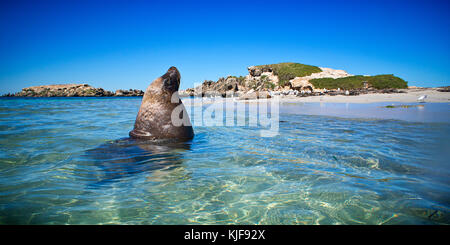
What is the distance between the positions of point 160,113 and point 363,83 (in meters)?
50.4

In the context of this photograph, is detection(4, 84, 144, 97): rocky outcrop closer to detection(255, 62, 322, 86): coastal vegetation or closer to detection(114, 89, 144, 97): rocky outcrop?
detection(114, 89, 144, 97): rocky outcrop

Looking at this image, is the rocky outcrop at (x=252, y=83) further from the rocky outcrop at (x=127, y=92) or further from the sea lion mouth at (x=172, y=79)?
the sea lion mouth at (x=172, y=79)

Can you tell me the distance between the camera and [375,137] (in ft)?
16.4

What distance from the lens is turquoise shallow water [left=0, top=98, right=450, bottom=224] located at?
1.93 m

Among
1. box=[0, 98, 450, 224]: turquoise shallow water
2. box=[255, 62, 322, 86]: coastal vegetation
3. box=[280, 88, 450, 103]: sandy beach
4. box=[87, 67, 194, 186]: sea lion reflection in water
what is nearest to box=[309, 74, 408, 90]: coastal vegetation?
box=[255, 62, 322, 86]: coastal vegetation

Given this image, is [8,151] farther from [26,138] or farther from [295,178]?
[295,178]

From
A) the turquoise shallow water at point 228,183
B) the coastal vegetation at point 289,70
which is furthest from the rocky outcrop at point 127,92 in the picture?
the turquoise shallow water at point 228,183

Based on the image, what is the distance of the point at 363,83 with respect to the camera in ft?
146

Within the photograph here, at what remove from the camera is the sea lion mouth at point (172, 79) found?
15.2 feet

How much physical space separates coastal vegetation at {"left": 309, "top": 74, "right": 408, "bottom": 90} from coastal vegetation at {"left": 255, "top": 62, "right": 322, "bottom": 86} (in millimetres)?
15117

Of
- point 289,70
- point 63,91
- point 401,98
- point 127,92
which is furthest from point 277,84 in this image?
point 63,91

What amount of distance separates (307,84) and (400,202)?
1955 inches

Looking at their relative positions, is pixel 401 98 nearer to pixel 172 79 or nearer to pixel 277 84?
pixel 172 79

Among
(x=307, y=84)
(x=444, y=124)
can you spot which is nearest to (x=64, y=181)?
(x=444, y=124)
